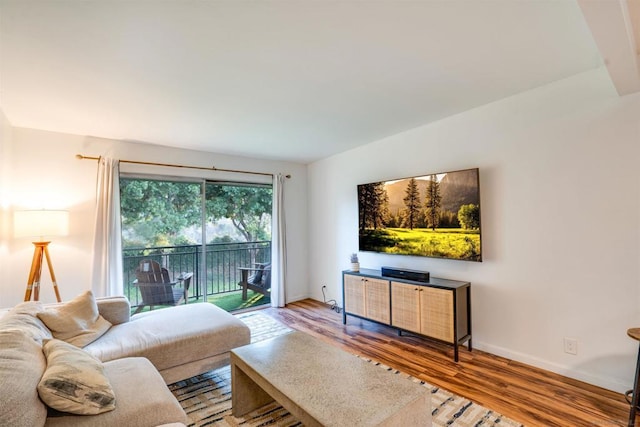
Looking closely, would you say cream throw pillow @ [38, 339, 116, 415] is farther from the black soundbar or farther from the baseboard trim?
the baseboard trim

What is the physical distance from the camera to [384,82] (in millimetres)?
2299

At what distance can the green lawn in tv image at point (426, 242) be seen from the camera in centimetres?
282

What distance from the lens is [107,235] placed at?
3.32m

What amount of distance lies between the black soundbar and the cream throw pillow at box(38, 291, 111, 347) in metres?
2.69

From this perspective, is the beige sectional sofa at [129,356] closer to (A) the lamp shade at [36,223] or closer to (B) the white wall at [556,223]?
(A) the lamp shade at [36,223]

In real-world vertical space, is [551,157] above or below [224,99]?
below

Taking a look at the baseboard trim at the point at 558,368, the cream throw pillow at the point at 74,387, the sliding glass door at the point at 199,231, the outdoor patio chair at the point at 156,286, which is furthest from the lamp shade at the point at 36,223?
the baseboard trim at the point at 558,368

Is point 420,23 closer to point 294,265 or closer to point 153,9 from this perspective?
point 153,9

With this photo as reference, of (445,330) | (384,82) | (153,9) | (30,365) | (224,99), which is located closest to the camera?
(30,365)

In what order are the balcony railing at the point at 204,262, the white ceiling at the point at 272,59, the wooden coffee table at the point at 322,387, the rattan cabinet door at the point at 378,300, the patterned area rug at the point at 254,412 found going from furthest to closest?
the balcony railing at the point at 204,262, the rattan cabinet door at the point at 378,300, the patterned area rug at the point at 254,412, the white ceiling at the point at 272,59, the wooden coffee table at the point at 322,387

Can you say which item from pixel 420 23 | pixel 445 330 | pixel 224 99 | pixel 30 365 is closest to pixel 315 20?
pixel 420 23

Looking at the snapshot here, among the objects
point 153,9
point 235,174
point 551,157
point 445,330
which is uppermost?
point 153,9

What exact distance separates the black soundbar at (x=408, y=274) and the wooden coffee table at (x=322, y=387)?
4.46ft

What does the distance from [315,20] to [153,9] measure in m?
0.81
